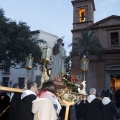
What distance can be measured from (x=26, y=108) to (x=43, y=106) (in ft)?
3.78

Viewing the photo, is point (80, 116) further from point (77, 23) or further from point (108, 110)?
point (77, 23)

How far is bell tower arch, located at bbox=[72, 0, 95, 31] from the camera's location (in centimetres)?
2812

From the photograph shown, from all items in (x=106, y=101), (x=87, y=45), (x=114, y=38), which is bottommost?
(x=106, y=101)

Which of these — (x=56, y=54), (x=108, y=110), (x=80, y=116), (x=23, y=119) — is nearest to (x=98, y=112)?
(x=108, y=110)

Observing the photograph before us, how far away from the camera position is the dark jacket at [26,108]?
359 cm

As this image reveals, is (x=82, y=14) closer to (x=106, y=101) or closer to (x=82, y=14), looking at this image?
(x=82, y=14)

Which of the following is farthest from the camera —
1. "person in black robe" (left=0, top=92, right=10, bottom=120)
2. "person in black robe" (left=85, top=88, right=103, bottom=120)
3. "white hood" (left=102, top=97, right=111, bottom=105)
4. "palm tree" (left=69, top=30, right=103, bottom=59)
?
"palm tree" (left=69, top=30, right=103, bottom=59)

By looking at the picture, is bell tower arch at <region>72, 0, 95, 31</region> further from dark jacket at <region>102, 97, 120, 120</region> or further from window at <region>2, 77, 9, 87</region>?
dark jacket at <region>102, 97, 120, 120</region>

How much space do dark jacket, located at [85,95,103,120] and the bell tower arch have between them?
22.1 m

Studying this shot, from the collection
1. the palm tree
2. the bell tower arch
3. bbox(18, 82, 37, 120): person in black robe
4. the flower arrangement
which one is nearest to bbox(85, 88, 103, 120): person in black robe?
the flower arrangement

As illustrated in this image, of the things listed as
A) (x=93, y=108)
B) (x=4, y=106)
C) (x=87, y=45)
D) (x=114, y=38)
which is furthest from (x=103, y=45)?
(x=4, y=106)

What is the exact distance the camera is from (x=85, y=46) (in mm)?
24578

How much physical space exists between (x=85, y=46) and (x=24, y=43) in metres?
7.18

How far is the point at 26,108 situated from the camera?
3.64m
